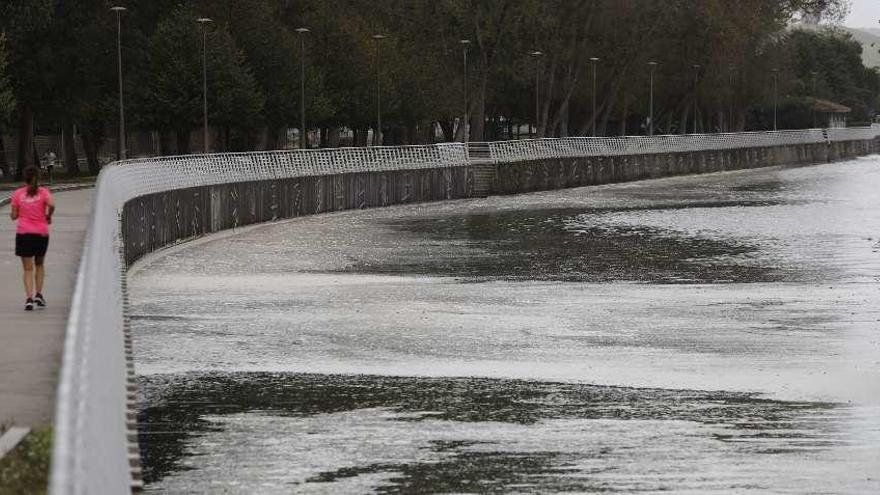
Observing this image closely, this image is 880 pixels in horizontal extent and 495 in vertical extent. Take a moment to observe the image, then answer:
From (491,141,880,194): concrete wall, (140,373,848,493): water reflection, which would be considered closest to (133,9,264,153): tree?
(491,141,880,194): concrete wall

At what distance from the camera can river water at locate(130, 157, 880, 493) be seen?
12.6 metres

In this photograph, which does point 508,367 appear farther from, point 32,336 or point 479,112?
point 479,112

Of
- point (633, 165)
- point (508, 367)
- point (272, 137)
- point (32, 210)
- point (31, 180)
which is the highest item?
point (31, 180)

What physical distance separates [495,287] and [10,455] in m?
17.4

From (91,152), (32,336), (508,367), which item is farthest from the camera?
(91,152)

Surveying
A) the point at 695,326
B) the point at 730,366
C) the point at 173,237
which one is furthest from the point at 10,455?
the point at 173,237

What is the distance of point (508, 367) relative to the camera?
18.1 metres

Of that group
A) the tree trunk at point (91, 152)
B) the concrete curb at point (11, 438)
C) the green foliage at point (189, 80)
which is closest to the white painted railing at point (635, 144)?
the green foliage at point (189, 80)

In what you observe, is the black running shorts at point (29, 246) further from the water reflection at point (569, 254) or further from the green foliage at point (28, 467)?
the water reflection at point (569, 254)

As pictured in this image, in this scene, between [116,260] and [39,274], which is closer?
[116,260]

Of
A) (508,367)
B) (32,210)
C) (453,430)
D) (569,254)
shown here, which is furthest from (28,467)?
(569,254)

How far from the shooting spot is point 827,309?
24.2m

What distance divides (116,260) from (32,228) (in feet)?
5.50

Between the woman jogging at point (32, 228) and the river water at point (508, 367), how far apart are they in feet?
4.23
